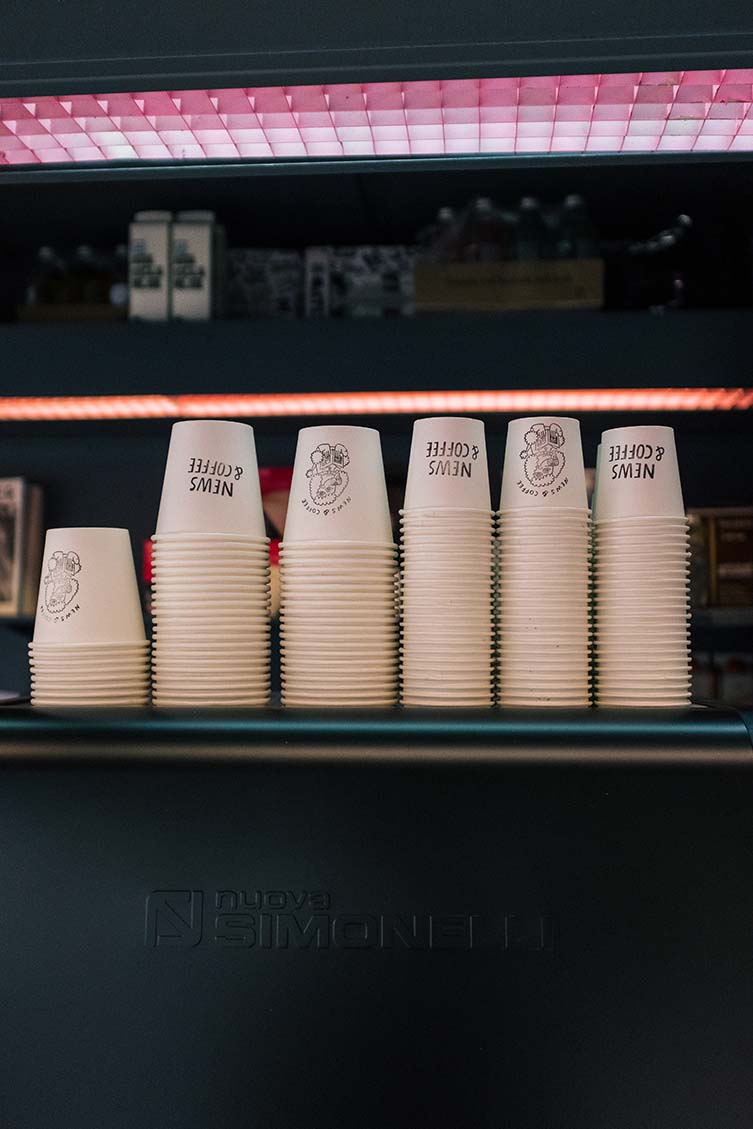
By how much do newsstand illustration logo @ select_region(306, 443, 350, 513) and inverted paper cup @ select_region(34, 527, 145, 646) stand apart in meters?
0.21

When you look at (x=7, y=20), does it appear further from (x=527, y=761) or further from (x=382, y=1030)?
(x=382, y=1030)

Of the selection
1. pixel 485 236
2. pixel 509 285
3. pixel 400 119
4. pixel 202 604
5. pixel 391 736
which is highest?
pixel 485 236

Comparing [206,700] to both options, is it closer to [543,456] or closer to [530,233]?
[543,456]

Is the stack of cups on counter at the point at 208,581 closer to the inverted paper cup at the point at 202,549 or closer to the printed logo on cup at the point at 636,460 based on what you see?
the inverted paper cup at the point at 202,549

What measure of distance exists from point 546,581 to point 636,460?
15 centimetres

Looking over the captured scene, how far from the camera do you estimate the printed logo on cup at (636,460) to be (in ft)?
3.48

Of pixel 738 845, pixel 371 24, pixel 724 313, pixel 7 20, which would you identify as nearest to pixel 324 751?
pixel 738 845

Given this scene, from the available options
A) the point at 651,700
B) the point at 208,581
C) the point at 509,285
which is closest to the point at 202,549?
the point at 208,581

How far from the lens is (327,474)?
41.9 inches

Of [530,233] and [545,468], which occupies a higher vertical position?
[530,233]

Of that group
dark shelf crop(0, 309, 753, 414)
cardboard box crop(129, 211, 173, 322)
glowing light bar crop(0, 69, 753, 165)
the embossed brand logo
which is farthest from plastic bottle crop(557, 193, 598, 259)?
the embossed brand logo

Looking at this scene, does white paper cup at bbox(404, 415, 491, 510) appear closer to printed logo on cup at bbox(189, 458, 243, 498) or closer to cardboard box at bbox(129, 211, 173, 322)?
printed logo on cup at bbox(189, 458, 243, 498)

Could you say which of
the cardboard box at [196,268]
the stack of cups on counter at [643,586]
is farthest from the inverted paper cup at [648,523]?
the cardboard box at [196,268]

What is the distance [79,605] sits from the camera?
1.08m
